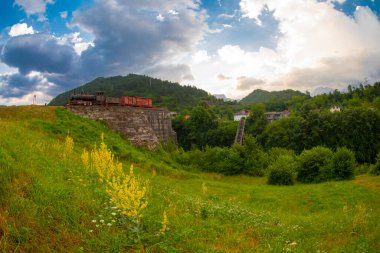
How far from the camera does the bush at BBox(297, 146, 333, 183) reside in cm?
3338

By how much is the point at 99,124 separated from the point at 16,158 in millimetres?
26620

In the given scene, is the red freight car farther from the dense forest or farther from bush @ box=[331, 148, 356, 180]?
bush @ box=[331, 148, 356, 180]

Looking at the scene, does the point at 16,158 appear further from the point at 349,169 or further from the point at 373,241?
the point at 349,169

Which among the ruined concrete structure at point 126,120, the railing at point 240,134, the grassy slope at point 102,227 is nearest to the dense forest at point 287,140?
the railing at point 240,134

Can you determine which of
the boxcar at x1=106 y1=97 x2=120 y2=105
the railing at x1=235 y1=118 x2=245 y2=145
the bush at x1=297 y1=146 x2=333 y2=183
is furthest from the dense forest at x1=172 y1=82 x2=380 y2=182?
the boxcar at x1=106 y1=97 x2=120 y2=105

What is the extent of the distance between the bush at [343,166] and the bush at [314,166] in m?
0.63

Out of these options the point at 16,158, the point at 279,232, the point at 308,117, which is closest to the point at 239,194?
the point at 279,232

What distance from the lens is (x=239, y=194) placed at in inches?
973

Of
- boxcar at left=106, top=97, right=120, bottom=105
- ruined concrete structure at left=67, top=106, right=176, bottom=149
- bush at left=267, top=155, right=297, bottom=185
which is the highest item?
boxcar at left=106, top=97, right=120, bottom=105

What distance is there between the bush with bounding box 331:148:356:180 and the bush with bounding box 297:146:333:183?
626 millimetres

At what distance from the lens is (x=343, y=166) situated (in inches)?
1296

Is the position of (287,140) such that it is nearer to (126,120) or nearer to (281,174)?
(281,174)

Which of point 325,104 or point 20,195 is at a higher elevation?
point 325,104

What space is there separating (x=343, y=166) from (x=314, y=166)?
3046 mm
